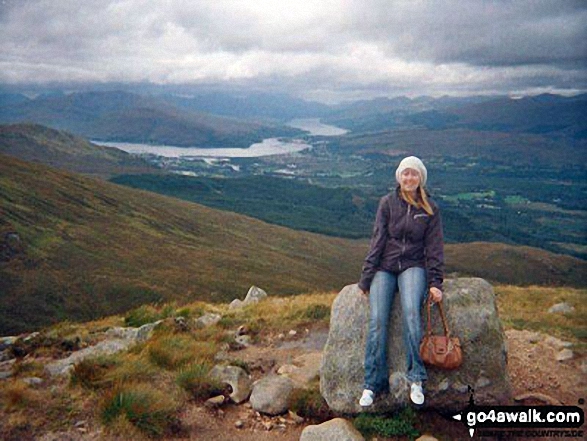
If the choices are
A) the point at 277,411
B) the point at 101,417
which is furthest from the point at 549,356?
the point at 101,417

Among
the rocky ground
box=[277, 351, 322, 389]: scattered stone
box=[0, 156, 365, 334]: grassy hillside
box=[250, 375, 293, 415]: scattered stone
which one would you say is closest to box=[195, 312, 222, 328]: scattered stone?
the rocky ground

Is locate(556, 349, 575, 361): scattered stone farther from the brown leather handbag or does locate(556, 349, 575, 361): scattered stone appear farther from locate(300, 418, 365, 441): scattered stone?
locate(300, 418, 365, 441): scattered stone

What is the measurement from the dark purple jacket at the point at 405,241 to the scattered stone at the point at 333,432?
281 centimetres

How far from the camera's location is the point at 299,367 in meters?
11.9

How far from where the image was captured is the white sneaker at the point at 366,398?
848 cm

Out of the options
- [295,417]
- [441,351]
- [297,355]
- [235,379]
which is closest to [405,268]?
[441,351]

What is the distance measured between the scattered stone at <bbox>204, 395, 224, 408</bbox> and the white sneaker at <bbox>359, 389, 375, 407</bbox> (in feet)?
10.2

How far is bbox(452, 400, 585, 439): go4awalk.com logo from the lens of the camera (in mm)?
8297

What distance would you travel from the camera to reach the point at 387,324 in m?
8.91

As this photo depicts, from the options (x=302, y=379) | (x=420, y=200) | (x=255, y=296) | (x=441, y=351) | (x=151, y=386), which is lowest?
(x=255, y=296)

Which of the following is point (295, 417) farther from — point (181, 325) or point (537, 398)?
point (181, 325)

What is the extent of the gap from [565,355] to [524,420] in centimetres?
452

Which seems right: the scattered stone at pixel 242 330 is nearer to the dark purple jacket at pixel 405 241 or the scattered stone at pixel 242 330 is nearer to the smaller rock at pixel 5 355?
the smaller rock at pixel 5 355

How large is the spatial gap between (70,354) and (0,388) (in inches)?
166
